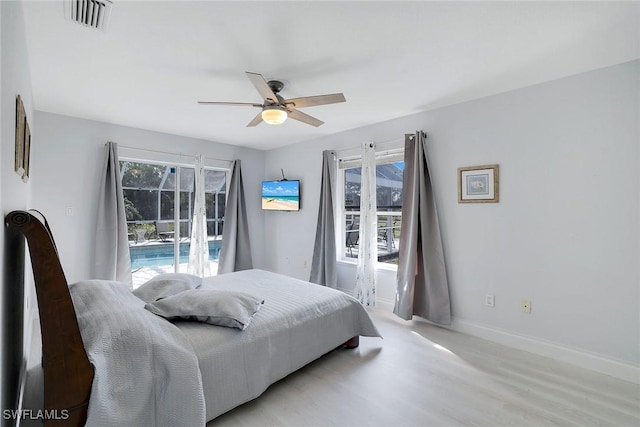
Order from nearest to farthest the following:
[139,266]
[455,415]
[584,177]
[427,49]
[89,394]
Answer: [89,394] < [455,415] < [427,49] < [584,177] < [139,266]

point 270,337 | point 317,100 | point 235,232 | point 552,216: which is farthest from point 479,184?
point 235,232

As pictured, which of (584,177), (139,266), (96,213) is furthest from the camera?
(139,266)

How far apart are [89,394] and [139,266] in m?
3.42

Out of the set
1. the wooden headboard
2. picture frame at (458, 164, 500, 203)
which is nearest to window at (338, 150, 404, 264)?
picture frame at (458, 164, 500, 203)

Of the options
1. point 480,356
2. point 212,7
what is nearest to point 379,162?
point 480,356

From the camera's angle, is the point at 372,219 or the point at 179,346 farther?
the point at 372,219

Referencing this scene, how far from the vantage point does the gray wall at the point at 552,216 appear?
2258mm

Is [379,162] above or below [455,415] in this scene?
above

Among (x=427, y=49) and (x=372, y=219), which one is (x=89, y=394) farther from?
(x=372, y=219)

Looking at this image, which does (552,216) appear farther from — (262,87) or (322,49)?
(262,87)

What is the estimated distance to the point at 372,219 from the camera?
12.7ft

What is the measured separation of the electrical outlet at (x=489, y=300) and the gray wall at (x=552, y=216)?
0.04 m

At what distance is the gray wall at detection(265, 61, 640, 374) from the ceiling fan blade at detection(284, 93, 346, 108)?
1526 mm

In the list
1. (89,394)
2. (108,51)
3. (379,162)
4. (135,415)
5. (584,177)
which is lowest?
(135,415)
